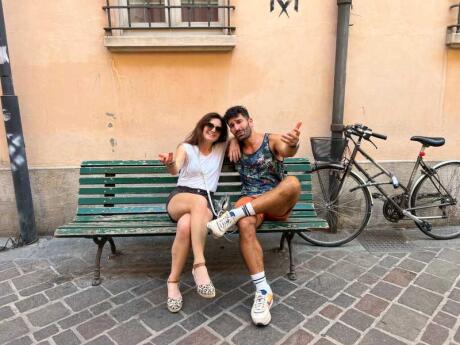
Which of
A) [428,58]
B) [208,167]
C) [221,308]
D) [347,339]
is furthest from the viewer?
[428,58]

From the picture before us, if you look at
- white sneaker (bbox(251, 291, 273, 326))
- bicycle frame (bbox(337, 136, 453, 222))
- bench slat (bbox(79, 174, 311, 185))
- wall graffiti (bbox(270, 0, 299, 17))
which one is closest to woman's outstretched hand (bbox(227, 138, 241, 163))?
bench slat (bbox(79, 174, 311, 185))

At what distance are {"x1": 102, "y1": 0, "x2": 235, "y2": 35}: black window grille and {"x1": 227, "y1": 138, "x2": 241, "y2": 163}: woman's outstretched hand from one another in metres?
1.28

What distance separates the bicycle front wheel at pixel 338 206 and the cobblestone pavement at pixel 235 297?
14cm

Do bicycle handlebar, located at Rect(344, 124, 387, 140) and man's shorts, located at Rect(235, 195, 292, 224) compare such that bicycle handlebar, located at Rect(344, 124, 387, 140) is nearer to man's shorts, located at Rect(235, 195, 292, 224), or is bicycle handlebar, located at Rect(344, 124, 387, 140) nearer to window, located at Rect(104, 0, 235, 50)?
man's shorts, located at Rect(235, 195, 292, 224)

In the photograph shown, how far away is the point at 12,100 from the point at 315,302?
10.7ft

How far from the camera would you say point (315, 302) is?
8.95ft

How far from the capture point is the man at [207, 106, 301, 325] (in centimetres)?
265

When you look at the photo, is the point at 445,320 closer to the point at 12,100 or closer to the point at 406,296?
the point at 406,296

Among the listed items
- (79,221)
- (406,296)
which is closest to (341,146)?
(406,296)

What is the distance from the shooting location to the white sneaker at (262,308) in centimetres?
245

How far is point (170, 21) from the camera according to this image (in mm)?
3709

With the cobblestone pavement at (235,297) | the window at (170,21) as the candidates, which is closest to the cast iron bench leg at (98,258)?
the cobblestone pavement at (235,297)

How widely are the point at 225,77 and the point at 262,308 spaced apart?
7.54 ft

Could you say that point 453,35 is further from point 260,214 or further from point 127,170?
point 127,170
